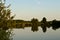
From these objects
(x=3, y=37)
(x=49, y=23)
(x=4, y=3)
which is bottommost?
(x=49, y=23)

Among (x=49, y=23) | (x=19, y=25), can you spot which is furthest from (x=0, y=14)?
(x=49, y=23)

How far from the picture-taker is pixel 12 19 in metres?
15.1

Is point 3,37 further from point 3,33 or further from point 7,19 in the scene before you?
point 7,19

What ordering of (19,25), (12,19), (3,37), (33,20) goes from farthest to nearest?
(19,25)
(33,20)
(12,19)
(3,37)

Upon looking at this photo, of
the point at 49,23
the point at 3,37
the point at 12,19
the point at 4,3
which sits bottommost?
the point at 49,23

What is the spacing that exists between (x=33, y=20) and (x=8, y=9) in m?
69.6

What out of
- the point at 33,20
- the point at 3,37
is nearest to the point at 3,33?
the point at 3,37

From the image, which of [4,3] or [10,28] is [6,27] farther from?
[4,3]

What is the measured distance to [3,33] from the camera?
14094 mm

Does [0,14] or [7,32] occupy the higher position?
[0,14]

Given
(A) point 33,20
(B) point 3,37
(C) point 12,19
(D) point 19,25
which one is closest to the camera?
(B) point 3,37

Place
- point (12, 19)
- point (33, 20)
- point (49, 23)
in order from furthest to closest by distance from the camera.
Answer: point (49, 23) → point (33, 20) → point (12, 19)

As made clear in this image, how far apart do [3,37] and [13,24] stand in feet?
4.64

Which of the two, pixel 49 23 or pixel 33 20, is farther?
pixel 49 23
